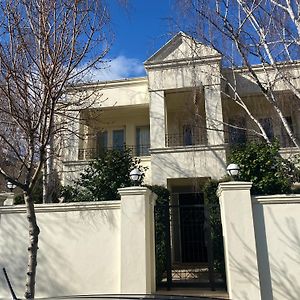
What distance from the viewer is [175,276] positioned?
9.67 m

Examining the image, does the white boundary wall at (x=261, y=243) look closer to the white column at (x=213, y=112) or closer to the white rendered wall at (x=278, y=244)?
the white rendered wall at (x=278, y=244)

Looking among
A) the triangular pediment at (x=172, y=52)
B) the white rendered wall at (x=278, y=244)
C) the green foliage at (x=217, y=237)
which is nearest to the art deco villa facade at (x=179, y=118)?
the triangular pediment at (x=172, y=52)

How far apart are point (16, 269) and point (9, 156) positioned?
4.96 metres

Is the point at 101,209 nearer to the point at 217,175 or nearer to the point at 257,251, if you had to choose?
the point at 257,251

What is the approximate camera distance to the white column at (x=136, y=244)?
7.79m

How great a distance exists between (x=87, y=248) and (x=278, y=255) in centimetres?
429

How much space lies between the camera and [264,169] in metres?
10.0

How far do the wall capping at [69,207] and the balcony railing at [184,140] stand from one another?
250 inches

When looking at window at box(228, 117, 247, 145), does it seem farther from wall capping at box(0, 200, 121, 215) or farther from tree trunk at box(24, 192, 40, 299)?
tree trunk at box(24, 192, 40, 299)

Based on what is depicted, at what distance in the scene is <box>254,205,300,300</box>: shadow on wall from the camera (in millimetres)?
7566

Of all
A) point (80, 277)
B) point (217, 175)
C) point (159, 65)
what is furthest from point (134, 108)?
point (80, 277)

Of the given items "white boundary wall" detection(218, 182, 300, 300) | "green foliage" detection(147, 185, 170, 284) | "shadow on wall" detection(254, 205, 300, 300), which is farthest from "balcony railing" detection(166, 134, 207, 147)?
"shadow on wall" detection(254, 205, 300, 300)

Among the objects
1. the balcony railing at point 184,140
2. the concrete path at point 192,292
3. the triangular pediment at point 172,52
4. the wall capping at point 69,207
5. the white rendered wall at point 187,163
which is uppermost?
the triangular pediment at point 172,52

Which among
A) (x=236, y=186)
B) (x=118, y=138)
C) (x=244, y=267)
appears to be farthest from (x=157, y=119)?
(x=244, y=267)
